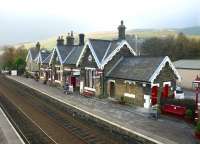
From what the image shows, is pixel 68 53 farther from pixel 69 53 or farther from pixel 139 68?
pixel 139 68

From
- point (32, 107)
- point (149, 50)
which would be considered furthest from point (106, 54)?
point (149, 50)

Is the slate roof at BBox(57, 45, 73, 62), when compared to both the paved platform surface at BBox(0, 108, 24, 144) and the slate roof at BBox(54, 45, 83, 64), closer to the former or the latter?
the slate roof at BBox(54, 45, 83, 64)

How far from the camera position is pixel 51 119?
26969 millimetres

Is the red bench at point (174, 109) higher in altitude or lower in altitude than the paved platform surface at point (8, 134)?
higher

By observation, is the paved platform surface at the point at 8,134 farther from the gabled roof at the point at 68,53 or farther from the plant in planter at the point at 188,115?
the gabled roof at the point at 68,53

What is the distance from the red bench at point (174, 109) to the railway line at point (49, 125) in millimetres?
6472

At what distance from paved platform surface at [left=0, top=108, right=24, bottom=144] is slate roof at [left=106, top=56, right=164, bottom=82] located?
1243cm

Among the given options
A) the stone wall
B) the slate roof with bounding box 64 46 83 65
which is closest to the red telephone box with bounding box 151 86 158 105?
the stone wall

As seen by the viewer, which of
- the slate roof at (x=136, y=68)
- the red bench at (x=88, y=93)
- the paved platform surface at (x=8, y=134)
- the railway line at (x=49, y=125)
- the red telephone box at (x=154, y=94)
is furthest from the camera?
the red bench at (x=88, y=93)

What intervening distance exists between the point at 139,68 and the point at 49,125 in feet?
37.1

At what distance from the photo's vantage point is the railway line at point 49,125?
20528 millimetres

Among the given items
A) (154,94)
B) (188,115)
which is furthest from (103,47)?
(188,115)

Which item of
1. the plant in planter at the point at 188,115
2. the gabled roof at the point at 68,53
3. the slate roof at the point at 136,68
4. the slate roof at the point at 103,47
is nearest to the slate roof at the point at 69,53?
the gabled roof at the point at 68,53

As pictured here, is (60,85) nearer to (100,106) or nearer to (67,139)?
(100,106)
